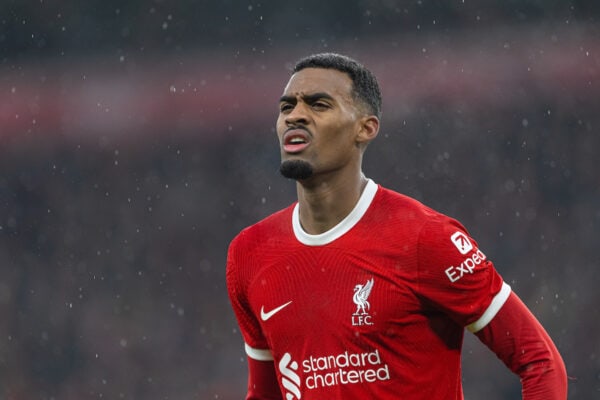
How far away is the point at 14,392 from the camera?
8617 millimetres

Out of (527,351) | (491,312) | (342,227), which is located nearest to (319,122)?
(342,227)

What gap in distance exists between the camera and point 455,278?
2.74 meters

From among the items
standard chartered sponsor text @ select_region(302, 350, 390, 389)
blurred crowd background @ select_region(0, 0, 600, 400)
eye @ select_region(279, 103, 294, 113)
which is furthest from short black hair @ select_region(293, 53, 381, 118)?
blurred crowd background @ select_region(0, 0, 600, 400)

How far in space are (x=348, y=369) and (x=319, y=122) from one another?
2.39 feet

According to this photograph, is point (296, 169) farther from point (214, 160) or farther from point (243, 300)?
point (214, 160)

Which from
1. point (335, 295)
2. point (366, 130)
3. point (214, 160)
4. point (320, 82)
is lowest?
point (335, 295)

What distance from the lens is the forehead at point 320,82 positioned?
9.79 feet

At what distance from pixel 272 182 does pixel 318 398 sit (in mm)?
6033

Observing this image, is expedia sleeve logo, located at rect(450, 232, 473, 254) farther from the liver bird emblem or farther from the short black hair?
the short black hair

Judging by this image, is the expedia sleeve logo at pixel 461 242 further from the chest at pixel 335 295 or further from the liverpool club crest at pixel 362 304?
the liverpool club crest at pixel 362 304

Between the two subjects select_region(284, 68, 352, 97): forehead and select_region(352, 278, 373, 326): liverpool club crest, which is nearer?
select_region(352, 278, 373, 326): liverpool club crest

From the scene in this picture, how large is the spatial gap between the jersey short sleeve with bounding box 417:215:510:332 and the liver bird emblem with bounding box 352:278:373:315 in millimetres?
149

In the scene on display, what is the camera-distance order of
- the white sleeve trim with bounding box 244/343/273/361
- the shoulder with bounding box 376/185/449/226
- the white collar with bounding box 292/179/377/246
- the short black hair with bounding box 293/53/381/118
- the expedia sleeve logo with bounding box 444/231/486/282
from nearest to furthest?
the expedia sleeve logo with bounding box 444/231/486/282 < the shoulder with bounding box 376/185/449/226 < the white collar with bounding box 292/179/377/246 < the short black hair with bounding box 293/53/381/118 < the white sleeve trim with bounding box 244/343/273/361

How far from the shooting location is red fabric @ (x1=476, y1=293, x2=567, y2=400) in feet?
9.07
